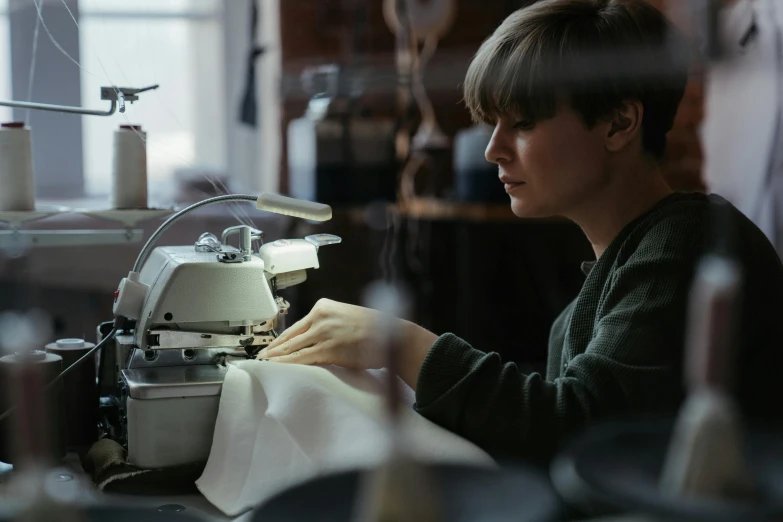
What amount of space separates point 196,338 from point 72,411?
0.62 ft

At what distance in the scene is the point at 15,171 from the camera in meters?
1.22

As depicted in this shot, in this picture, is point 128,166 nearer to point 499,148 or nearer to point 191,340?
point 191,340

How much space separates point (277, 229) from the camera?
135 centimetres

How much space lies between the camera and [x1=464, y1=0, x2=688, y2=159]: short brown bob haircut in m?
1.10

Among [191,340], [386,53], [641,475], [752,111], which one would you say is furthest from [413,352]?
[386,53]

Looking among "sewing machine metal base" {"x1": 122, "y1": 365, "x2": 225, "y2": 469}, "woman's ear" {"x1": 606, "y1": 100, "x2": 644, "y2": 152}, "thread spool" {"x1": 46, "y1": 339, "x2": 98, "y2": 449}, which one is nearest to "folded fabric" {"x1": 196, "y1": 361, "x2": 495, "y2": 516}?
"sewing machine metal base" {"x1": 122, "y1": 365, "x2": 225, "y2": 469}

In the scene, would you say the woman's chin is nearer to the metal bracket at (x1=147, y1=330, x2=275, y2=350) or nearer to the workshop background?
the workshop background

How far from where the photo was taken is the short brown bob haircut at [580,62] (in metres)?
1.10

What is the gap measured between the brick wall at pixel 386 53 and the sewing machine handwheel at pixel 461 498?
1.81 metres

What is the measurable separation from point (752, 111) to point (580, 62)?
1.43 metres

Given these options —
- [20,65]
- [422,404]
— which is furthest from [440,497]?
[20,65]

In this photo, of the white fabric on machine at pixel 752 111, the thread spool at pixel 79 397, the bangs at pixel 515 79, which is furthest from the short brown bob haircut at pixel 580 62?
the white fabric on machine at pixel 752 111

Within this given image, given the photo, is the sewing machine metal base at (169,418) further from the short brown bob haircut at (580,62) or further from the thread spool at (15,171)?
the short brown bob haircut at (580,62)

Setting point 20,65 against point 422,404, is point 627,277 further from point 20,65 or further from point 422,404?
point 20,65
